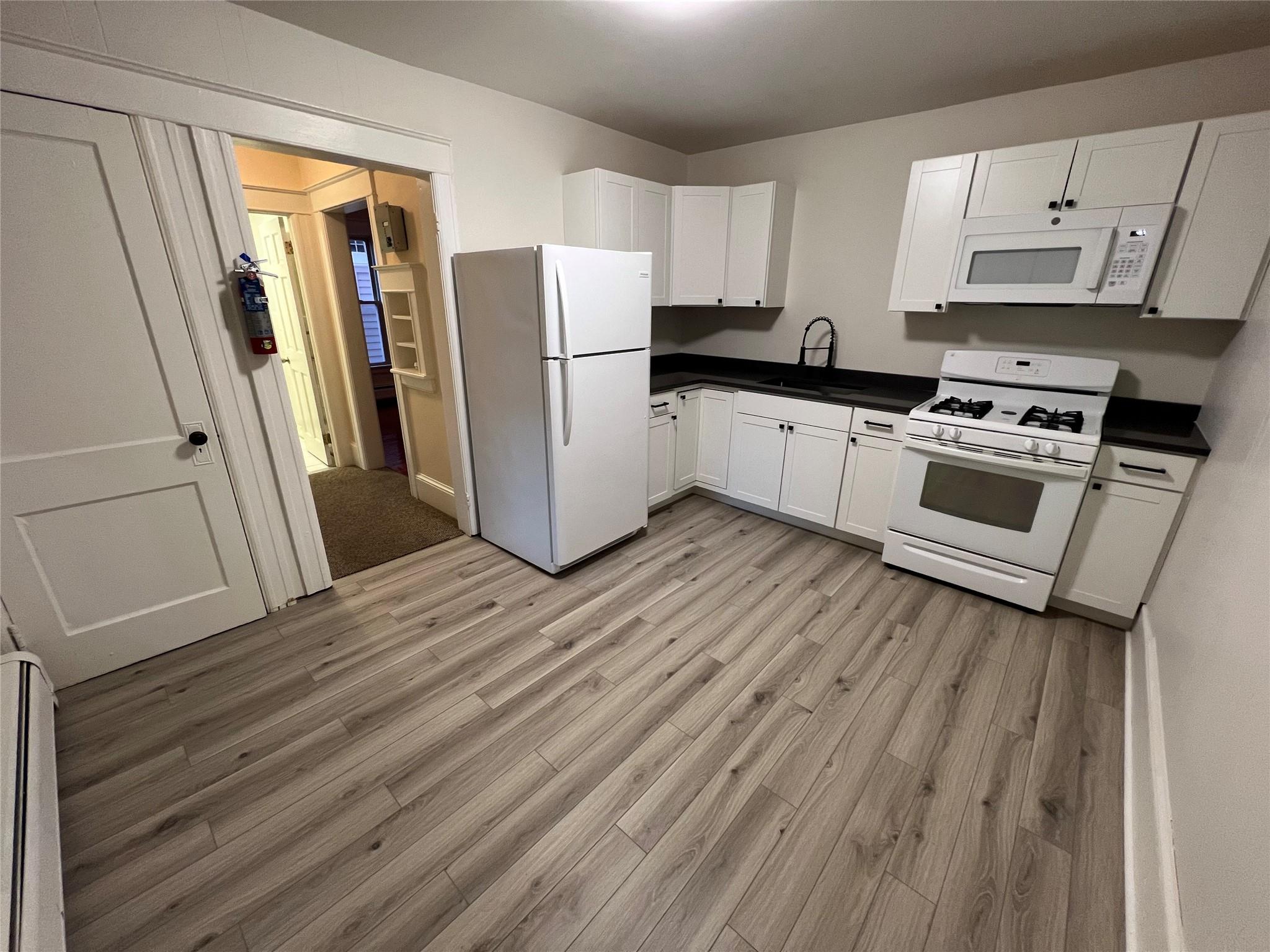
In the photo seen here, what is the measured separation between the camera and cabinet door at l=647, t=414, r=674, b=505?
133 inches

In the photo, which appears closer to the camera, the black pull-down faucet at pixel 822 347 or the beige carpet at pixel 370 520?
the beige carpet at pixel 370 520

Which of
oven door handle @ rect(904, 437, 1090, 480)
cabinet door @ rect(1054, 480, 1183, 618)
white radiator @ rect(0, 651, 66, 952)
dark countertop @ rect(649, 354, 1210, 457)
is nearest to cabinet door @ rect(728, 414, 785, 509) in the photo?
dark countertop @ rect(649, 354, 1210, 457)

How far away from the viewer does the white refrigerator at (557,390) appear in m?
Result: 2.43

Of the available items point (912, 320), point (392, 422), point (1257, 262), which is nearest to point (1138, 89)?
point (1257, 262)

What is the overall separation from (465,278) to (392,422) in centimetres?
381

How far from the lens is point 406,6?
1942 millimetres

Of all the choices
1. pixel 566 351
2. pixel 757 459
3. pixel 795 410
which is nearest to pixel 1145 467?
pixel 795 410

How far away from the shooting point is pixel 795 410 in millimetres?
3197

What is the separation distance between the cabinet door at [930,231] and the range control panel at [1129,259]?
2.13 feet

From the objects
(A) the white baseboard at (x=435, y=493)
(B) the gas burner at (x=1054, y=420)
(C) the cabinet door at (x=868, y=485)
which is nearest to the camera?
(B) the gas burner at (x=1054, y=420)

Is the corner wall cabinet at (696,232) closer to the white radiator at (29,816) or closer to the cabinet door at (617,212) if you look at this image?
the cabinet door at (617,212)

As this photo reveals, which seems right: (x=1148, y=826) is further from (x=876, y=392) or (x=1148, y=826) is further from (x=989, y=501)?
(x=876, y=392)

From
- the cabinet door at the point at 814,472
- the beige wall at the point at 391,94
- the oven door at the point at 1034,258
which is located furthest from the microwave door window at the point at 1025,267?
the beige wall at the point at 391,94

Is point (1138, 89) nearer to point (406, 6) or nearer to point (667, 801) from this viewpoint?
point (406, 6)
